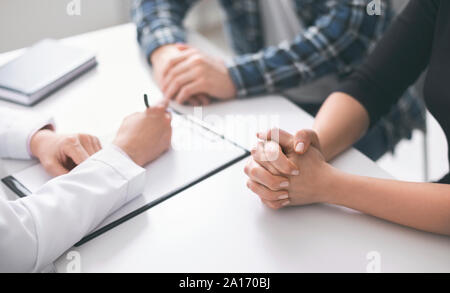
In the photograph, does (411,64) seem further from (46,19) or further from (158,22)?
(46,19)

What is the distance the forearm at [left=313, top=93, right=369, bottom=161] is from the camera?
874mm

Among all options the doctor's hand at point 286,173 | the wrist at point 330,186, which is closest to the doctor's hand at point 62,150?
the doctor's hand at point 286,173

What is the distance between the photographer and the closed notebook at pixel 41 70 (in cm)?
102

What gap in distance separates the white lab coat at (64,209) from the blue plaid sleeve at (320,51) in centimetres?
44

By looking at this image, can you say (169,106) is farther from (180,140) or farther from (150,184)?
(150,184)

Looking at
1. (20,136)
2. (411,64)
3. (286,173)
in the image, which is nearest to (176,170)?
(286,173)

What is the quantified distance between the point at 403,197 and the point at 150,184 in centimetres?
44

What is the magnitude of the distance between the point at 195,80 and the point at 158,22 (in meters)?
0.30

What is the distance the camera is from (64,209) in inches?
27.4

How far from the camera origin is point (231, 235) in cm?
70

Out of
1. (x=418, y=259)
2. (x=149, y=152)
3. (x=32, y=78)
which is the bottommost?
(x=418, y=259)

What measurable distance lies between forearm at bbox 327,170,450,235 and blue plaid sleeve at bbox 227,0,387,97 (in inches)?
16.1

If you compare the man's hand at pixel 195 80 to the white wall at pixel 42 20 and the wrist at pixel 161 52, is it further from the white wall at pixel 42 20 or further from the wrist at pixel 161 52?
the white wall at pixel 42 20

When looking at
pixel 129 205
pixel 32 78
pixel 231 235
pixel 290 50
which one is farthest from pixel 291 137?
pixel 32 78
